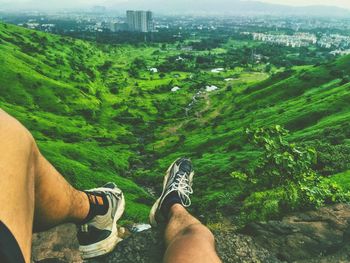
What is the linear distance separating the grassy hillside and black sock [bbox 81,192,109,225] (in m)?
19.6

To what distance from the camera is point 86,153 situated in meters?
84.2

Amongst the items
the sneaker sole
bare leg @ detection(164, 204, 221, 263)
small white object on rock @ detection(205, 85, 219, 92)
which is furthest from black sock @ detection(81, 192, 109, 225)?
small white object on rock @ detection(205, 85, 219, 92)

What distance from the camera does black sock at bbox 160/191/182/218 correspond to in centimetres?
962

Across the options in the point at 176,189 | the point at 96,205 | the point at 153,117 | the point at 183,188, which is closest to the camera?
the point at 96,205

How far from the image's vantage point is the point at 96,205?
345 inches

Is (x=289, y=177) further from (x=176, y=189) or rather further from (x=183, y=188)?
(x=176, y=189)

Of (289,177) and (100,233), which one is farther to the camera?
(289,177)

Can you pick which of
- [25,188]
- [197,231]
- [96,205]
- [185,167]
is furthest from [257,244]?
[25,188]

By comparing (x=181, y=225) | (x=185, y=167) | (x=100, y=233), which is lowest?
(x=100, y=233)

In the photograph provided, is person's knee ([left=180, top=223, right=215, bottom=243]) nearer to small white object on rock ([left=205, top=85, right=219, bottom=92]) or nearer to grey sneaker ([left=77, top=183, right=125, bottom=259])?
grey sneaker ([left=77, top=183, right=125, bottom=259])

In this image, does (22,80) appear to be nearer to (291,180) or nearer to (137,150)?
(137,150)

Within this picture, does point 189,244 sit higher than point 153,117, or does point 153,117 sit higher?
point 189,244

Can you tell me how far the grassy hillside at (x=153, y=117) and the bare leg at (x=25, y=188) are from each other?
21.9 metres

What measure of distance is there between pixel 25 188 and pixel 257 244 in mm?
6835
